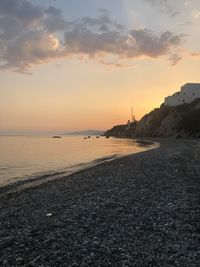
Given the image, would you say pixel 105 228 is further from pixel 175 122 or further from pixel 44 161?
pixel 175 122

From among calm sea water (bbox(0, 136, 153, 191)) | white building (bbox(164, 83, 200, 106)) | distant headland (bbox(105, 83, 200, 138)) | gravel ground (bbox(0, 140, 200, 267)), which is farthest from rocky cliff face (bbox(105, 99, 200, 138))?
gravel ground (bbox(0, 140, 200, 267))

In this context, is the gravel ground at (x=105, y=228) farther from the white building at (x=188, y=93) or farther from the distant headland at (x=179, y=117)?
the white building at (x=188, y=93)

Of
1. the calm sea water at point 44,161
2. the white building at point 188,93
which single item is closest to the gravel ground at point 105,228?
the calm sea water at point 44,161

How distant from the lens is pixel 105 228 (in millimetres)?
13344

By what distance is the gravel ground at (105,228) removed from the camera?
10523mm

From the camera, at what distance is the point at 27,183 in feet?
110

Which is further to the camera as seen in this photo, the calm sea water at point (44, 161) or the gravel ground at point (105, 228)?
the calm sea water at point (44, 161)

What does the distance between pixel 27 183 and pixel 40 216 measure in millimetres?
17854

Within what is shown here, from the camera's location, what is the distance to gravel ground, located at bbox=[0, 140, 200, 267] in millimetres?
10523

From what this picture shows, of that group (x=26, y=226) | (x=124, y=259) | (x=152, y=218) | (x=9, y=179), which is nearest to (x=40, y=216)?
(x=26, y=226)

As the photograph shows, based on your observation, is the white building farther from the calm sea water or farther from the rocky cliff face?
the calm sea water

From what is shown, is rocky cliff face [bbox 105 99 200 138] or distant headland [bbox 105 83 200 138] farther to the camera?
distant headland [bbox 105 83 200 138]

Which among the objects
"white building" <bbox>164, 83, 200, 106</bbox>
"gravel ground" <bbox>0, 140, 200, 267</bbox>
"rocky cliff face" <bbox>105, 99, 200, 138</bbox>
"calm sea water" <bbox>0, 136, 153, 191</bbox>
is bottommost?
"calm sea water" <bbox>0, 136, 153, 191</bbox>

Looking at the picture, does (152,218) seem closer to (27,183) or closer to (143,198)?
(143,198)
